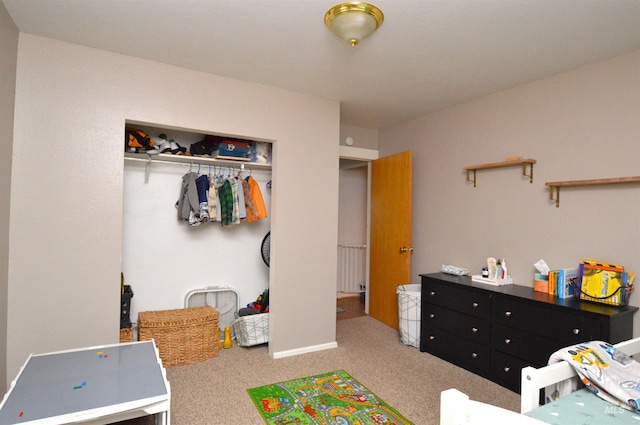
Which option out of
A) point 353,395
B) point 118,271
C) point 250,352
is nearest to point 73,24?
point 118,271

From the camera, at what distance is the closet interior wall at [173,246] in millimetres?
3260

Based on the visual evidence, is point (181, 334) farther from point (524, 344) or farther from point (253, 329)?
point (524, 344)

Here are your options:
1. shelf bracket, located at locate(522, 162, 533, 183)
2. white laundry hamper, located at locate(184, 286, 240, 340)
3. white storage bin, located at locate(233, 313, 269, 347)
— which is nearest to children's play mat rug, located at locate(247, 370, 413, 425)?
white storage bin, located at locate(233, 313, 269, 347)

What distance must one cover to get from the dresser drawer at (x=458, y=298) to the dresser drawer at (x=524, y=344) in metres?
0.16

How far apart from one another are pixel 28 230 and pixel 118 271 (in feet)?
2.02

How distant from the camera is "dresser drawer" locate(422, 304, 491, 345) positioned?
284 cm

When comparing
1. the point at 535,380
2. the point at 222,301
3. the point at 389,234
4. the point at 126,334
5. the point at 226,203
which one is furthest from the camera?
the point at 389,234

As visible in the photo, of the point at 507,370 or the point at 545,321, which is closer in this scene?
the point at 545,321

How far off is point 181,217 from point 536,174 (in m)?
3.16

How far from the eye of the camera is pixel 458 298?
120 inches

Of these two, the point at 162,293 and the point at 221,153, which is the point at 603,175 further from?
the point at 162,293

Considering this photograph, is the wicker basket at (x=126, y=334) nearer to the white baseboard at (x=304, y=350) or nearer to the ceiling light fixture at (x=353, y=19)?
the white baseboard at (x=304, y=350)

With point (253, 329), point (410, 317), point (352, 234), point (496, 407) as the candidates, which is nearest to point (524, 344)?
point (410, 317)

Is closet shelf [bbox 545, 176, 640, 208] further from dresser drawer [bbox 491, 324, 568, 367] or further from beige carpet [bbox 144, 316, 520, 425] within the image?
beige carpet [bbox 144, 316, 520, 425]
